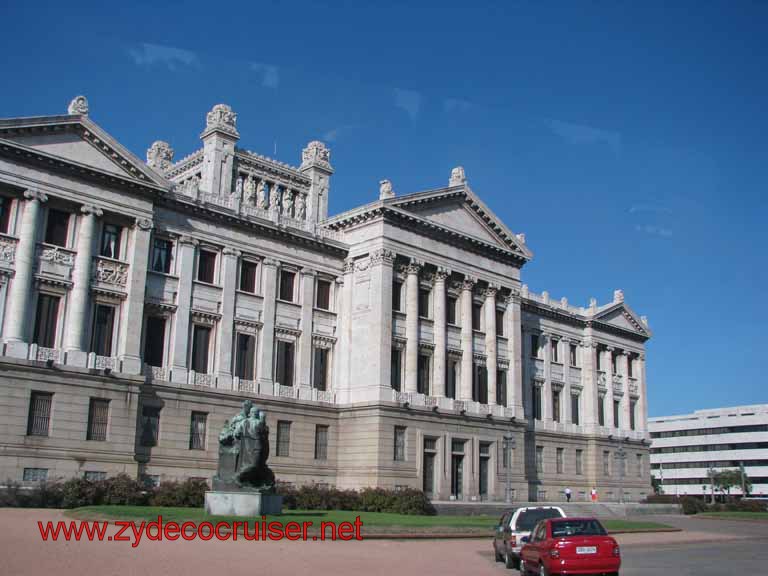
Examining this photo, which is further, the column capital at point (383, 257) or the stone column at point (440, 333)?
the stone column at point (440, 333)

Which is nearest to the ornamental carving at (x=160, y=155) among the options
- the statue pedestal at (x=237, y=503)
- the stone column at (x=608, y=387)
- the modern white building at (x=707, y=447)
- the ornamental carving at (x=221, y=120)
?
the ornamental carving at (x=221, y=120)

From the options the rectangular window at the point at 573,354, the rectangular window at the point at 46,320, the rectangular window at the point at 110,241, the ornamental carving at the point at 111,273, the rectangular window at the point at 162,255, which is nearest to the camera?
the rectangular window at the point at 46,320

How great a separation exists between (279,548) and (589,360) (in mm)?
55520

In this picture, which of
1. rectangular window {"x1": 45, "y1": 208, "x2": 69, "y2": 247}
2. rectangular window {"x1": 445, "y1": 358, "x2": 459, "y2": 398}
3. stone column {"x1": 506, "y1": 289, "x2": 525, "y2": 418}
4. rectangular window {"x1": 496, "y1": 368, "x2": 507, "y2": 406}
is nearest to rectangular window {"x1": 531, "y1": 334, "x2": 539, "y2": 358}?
stone column {"x1": 506, "y1": 289, "x2": 525, "y2": 418}

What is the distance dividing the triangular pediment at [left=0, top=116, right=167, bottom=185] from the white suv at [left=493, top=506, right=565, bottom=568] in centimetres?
2784

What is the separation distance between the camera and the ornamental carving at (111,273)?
43188 millimetres

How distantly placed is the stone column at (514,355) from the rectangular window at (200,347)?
23.0m

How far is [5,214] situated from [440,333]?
27.5 m

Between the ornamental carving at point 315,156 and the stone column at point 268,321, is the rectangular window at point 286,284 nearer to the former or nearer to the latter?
the stone column at point 268,321

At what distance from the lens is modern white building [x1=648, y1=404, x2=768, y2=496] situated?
12781cm

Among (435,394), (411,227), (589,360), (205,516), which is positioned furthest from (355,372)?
(589,360)

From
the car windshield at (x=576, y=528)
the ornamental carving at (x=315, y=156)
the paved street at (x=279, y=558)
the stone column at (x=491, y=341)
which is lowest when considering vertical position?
the paved street at (x=279, y=558)

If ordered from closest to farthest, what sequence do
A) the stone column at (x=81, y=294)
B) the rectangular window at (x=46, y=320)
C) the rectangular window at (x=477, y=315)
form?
the rectangular window at (x=46, y=320) → the stone column at (x=81, y=294) → the rectangular window at (x=477, y=315)

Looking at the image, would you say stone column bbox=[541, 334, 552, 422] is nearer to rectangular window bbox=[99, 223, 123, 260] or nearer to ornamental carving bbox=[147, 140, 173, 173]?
ornamental carving bbox=[147, 140, 173, 173]
